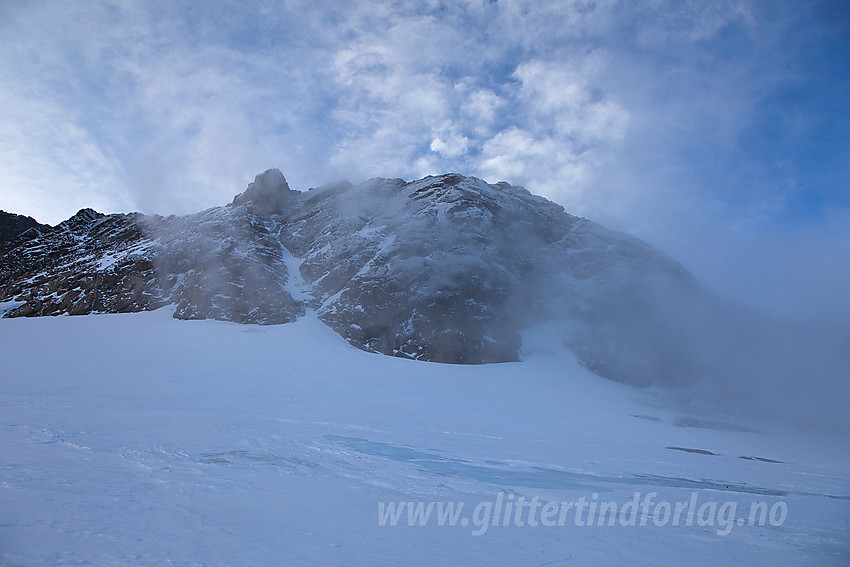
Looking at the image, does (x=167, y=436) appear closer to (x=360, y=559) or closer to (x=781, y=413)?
(x=360, y=559)

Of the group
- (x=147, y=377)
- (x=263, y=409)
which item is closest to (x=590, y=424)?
(x=263, y=409)

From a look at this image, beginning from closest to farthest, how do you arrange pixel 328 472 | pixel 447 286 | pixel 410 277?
pixel 328 472 < pixel 447 286 < pixel 410 277

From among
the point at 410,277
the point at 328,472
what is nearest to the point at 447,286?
the point at 410,277

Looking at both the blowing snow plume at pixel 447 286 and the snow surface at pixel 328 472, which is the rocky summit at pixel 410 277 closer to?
the blowing snow plume at pixel 447 286

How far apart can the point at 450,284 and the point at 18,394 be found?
99.7 feet

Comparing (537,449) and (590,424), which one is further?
(590,424)

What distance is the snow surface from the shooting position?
4586 mm

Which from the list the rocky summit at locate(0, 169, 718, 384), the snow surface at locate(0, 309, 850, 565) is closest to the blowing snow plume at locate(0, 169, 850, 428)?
the rocky summit at locate(0, 169, 718, 384)

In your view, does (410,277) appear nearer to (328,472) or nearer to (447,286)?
(447,286)

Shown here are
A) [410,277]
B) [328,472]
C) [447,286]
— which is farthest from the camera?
[410,277]

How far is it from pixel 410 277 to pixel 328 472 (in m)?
31.5

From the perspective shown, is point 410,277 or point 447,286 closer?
point 447,286

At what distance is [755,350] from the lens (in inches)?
1630

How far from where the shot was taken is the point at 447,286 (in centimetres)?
3866
